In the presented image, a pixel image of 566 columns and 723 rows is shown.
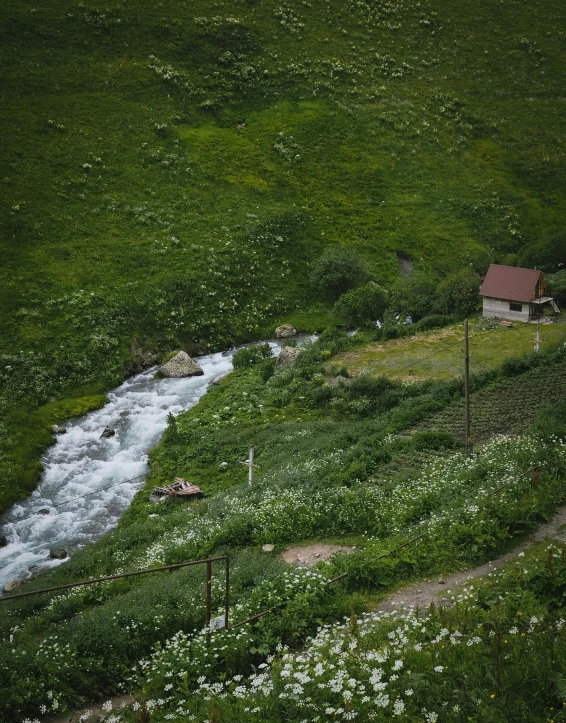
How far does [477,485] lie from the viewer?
24.5 metres

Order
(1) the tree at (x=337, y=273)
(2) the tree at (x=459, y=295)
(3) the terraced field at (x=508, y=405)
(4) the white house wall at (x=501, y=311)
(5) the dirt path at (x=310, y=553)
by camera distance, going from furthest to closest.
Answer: (1) the tree at (x=337, y=273), (2) the tree at (x=459, y=295), (4) the white house wall at (x=501, y=311), (3) the terraced field at (x=508, y=405), (5) the dirt path at (x=310, y=553)

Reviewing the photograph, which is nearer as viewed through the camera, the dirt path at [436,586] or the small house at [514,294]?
the dirt path at [436,586]

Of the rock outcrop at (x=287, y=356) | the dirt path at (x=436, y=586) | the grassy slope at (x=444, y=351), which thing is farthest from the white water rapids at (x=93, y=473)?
the dirt path at (x=436, y=586)

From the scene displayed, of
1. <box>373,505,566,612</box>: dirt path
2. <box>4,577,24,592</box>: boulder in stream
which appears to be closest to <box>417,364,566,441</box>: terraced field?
<box>373,505,566,612</box>: dirt path

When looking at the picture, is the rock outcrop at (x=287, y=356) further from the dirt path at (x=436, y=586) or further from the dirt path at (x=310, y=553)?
the dirt path at (x=436, y=586)

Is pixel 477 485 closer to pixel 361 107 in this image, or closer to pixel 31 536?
pixel 31 536

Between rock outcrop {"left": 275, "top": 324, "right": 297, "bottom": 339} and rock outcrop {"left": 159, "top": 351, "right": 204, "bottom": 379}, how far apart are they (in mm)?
9429

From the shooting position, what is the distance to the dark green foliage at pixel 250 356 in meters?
53.3

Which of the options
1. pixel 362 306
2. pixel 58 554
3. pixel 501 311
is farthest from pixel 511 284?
pixel 58 554

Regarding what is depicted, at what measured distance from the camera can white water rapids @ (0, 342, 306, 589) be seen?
33875 millimetres

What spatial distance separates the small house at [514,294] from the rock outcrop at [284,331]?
16.7 meters

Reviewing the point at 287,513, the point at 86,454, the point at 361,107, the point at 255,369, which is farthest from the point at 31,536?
the point at 361,107

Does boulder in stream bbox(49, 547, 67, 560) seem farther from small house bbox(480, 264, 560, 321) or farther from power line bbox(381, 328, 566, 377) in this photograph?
small house bbox(480, 264, 560, 321)

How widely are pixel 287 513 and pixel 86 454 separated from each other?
2050 cm
